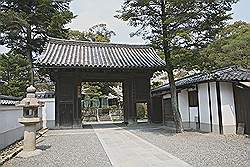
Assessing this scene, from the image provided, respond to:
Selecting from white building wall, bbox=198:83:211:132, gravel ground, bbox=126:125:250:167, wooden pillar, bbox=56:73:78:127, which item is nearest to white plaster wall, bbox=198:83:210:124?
white building wall, bbox=198:83:211:132

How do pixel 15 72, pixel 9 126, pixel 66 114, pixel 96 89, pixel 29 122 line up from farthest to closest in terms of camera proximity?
1. pixel 96 89
2. pixel 15 72
3. pixel 66 114
4. pixel 9 126
5. pixel 29 122

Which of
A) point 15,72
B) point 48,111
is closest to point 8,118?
point 48,111

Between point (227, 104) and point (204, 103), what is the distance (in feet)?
4.87

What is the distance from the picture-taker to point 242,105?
12625mm

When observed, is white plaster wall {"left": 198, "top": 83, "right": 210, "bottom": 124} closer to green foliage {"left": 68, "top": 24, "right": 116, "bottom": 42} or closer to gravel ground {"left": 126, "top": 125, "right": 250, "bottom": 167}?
gravel ground {"left": 126, "top": 125, "right": 250, "bottom": 167}

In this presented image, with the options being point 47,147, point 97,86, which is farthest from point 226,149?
point 97,86

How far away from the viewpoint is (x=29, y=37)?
2670cm

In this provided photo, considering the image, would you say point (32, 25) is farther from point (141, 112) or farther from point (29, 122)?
point (29, 122)

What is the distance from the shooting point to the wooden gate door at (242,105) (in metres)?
12.2

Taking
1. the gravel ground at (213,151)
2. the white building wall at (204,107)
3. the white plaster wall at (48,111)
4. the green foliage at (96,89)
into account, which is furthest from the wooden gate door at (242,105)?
the green foliage at (96,89)

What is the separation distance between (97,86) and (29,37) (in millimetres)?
10794

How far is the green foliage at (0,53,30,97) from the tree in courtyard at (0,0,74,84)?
1.43 m

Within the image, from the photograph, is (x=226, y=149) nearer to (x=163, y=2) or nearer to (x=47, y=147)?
(x=47, y=147)

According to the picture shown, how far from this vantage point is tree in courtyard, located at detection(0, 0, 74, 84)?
1010 inches
